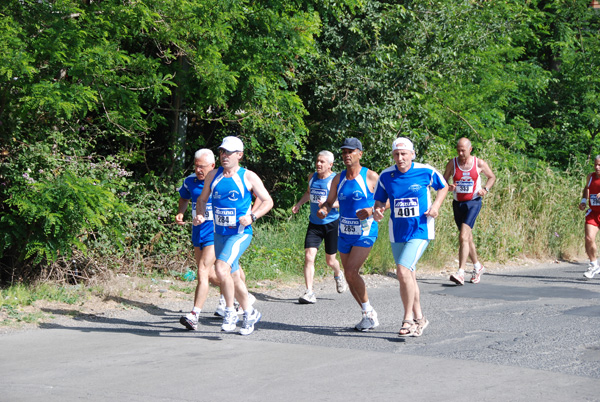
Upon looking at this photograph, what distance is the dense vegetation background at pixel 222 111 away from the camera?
9445 mm

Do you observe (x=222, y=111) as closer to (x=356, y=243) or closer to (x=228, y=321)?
(x=356, y=243)

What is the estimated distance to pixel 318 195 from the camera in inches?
406

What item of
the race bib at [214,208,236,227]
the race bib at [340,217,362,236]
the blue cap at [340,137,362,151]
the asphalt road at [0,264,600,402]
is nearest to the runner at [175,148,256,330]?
the asphalt road at [0,264,600,402]

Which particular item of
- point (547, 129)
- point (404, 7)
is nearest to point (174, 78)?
point (404, 7)

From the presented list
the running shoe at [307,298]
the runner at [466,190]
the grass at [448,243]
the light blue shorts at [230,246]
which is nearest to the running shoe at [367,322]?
the light blue shorts at [230,246]

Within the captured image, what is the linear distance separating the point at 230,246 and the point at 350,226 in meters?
1.36

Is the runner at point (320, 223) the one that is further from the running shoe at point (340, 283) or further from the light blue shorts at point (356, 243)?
the light blue shorts at point (356, 243)

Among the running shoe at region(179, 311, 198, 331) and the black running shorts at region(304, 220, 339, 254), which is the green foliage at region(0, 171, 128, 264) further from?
the black running shorts at region(304, 220, 339, 254)

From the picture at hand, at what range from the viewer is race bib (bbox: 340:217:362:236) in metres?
8.21

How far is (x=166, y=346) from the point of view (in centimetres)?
722

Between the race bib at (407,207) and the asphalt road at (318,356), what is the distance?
1.27m

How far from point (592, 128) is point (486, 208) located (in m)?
10.0

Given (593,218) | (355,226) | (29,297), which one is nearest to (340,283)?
(355,226)

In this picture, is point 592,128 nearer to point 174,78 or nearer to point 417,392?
point 174,78
